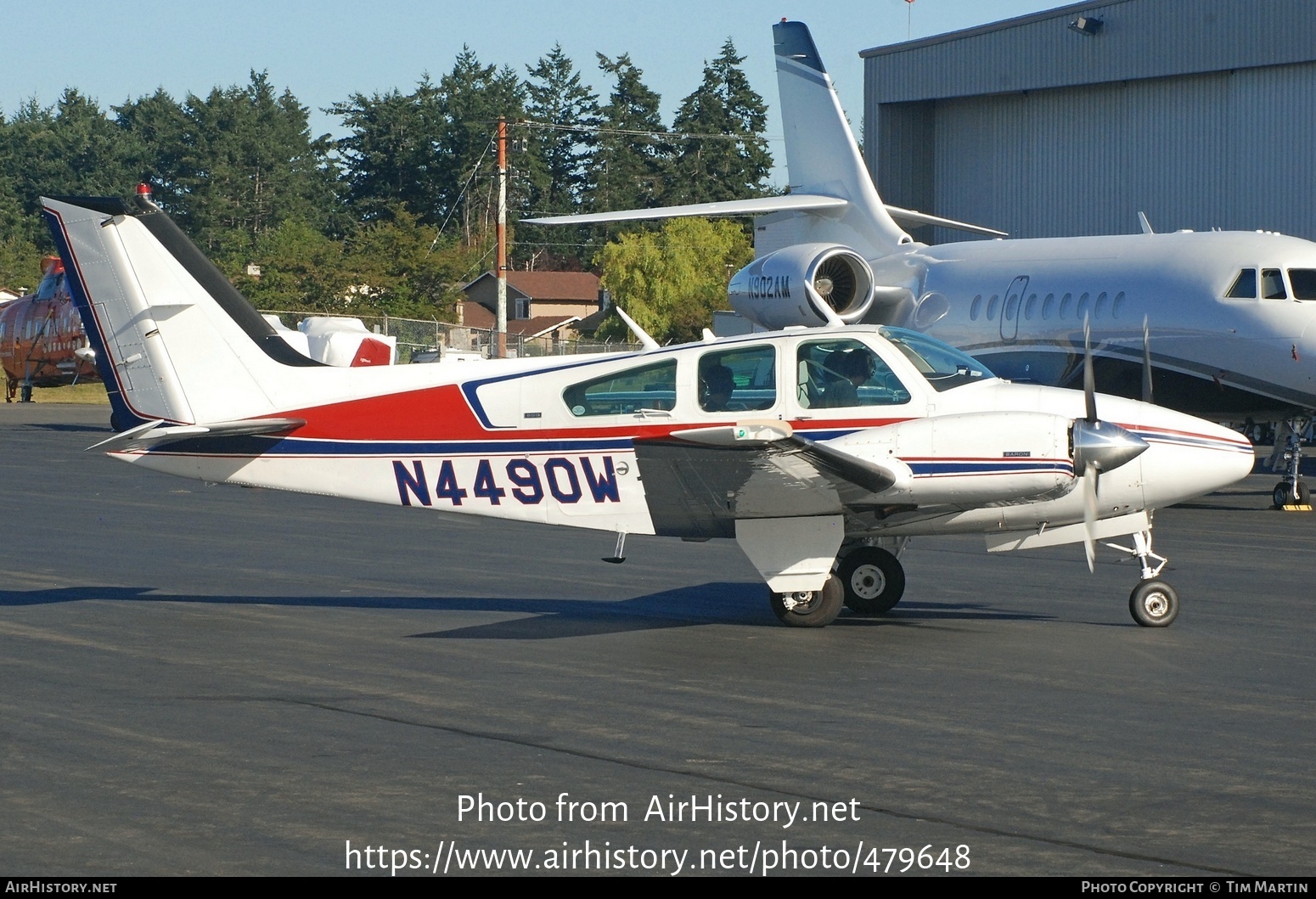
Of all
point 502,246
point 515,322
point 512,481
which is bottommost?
point 515,322

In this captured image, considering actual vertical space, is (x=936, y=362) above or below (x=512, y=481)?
above

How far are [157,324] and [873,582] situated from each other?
565 centimetres

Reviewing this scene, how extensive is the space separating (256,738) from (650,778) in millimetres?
2022

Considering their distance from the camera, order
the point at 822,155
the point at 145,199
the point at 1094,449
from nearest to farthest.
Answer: the point at 1094,449 < the point at 145,199 < the point at 822,155

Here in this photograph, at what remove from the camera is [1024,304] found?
75.6 ft

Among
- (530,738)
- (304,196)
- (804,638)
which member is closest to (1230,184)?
(804,638)

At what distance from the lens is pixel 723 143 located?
4360 inches

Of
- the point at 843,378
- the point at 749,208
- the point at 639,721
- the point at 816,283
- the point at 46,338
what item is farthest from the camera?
the point at 46,338

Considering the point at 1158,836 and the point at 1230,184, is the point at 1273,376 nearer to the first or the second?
the point at 1158,836

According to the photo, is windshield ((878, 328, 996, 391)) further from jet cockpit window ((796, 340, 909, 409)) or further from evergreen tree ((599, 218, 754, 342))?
evergreen tree ((599, 218, 754, 342))

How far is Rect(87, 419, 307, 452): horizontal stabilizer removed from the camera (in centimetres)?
1146

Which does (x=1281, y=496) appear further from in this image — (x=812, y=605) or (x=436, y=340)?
(x=436, y=340)

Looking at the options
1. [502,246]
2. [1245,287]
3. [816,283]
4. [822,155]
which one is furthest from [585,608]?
[502,246]

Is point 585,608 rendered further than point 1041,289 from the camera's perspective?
No
